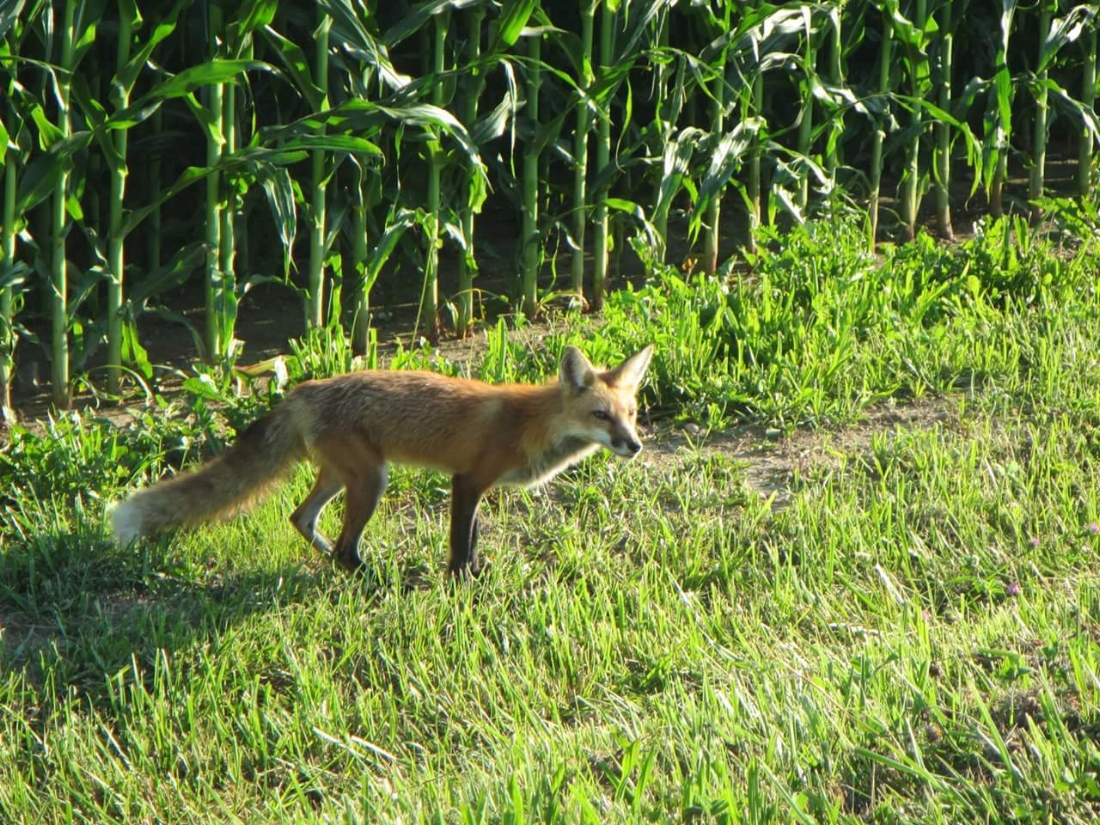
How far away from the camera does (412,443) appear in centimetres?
665

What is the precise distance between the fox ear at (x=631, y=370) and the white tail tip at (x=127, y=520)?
7.47ft

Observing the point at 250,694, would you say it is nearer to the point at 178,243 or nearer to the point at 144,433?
the point at 144,433

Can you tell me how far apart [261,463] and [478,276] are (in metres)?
4.06

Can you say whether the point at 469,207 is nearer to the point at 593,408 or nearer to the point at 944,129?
the point at 593,408

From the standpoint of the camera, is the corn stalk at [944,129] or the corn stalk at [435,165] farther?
the corn stalk at [944,129]

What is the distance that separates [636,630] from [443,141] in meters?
3.93

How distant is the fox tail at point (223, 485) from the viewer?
6.43 m

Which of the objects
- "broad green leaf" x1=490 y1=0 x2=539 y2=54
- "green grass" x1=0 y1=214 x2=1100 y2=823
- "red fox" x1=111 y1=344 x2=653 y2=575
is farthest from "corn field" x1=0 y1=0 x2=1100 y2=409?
"red fox" x1=111 y1=344 x2=653 y2=575

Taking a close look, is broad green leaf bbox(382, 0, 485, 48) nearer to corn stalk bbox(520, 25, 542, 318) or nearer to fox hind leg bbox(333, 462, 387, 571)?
corn stalk bbox(520, 25, 542, 318)

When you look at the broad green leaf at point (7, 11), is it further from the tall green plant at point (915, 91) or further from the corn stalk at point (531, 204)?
the tall green plant at point (915, 91)

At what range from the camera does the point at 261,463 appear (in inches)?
262

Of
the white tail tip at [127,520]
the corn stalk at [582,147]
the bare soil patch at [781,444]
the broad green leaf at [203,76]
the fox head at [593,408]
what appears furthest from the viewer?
the corn stalk at [582,147]

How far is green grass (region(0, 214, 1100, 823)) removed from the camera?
463 centimetres

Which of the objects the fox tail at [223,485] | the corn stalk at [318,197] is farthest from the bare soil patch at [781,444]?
the corn stalk at [318,197]
